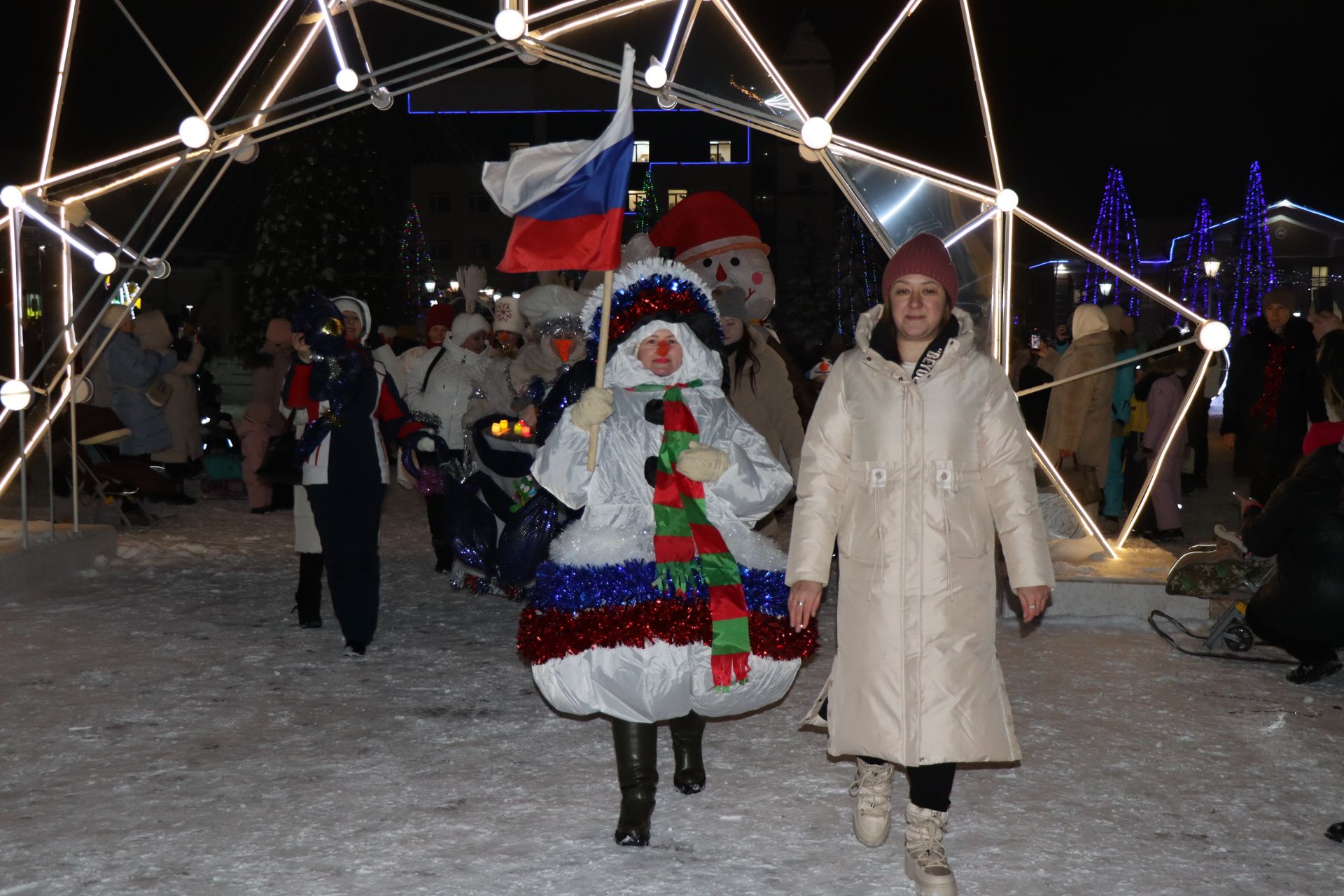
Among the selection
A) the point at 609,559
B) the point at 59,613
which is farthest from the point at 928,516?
the point at 59,613

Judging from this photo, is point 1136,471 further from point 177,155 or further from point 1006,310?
point 177,155

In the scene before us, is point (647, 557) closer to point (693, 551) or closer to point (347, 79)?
point (693, 551)

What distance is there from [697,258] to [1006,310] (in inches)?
75.0

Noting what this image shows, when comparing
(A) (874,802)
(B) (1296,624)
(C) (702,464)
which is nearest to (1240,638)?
(B) (1296,624)

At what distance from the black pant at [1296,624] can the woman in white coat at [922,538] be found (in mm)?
2877

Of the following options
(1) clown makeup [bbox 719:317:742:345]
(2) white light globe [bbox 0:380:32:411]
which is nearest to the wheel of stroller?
(1) clown makeup [bbox 719:317:742:345]

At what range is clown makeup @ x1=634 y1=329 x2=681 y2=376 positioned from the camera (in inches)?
178

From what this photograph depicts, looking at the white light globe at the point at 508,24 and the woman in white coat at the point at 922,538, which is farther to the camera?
the white light globe at the point at 508,24

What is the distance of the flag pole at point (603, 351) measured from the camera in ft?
14.5

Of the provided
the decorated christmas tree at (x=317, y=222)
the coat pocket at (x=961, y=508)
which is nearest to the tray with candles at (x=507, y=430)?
the coat pocket at (x=961, y=508)

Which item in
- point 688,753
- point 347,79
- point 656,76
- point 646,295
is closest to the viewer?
point 646,295

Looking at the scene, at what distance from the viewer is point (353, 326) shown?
6906 mm

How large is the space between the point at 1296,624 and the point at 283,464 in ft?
16.7

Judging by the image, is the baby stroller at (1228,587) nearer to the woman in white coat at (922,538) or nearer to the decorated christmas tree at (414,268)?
the woman in white coat at (922,538)
